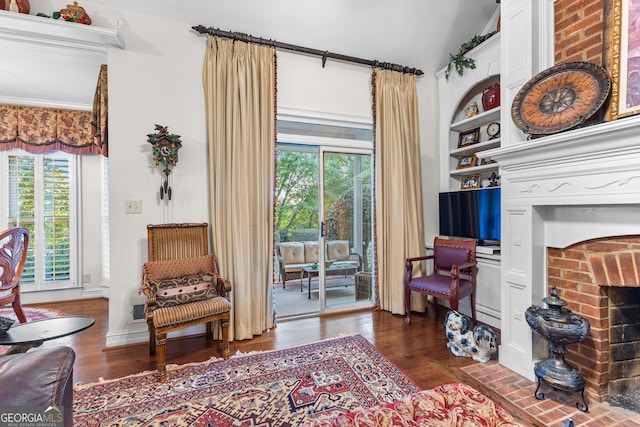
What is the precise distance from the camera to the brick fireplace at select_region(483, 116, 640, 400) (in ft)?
5.46

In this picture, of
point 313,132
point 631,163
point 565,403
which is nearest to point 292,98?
point 313,132

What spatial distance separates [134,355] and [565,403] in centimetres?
321

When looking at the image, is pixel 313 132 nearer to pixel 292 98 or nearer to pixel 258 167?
pixel 292 98

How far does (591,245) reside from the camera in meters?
1.88

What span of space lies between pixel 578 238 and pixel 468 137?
204 centimetres

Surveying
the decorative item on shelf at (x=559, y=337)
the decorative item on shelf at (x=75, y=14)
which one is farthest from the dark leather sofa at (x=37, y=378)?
→ the decorative item on shelf at (x=75, y=14)

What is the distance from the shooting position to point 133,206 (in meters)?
2.71

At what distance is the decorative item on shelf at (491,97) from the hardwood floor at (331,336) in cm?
246

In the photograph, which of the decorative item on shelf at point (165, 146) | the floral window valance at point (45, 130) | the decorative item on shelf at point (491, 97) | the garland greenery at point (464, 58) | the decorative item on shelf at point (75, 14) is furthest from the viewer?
the floral window valance at point (45, 130)

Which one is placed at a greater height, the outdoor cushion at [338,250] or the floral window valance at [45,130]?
the floral window valance at [45,130]

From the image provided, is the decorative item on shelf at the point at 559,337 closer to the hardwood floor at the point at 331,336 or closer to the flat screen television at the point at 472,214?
the hardwood floor at the point at 331,336

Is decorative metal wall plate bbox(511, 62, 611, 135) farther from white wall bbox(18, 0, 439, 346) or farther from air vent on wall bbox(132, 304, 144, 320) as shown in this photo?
air vent on wall bbox(132, 304, 144, 320)

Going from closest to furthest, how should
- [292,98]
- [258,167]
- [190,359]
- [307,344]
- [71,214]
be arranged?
[190,359] → [307,344] → [258,167] → [292,98] → [71,214]

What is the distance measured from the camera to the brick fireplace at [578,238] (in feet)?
5.46
